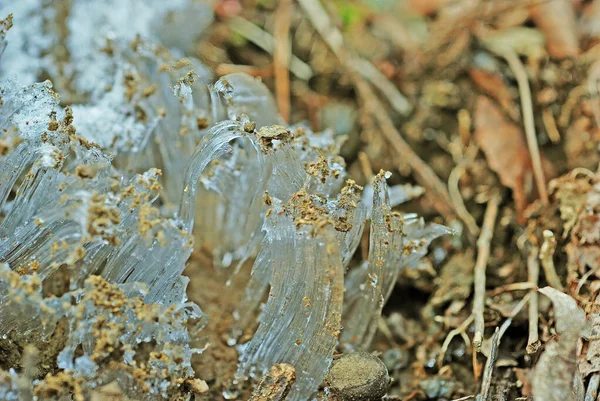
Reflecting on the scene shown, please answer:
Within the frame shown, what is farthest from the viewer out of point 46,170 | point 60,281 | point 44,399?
point 60,281

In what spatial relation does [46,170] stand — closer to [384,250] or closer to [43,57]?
[43,57]

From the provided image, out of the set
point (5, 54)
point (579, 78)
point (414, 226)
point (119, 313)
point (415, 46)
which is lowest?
point (119, 313)

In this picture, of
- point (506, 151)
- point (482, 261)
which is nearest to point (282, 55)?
point (506, 151)

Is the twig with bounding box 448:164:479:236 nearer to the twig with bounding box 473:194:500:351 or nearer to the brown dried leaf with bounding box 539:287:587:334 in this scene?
the twig with bounding box 473:194:500:351

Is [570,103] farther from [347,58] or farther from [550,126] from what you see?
[347,58]

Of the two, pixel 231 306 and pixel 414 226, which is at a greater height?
pixel 414 226

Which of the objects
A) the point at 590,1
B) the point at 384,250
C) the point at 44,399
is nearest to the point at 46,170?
the point at 44,399
